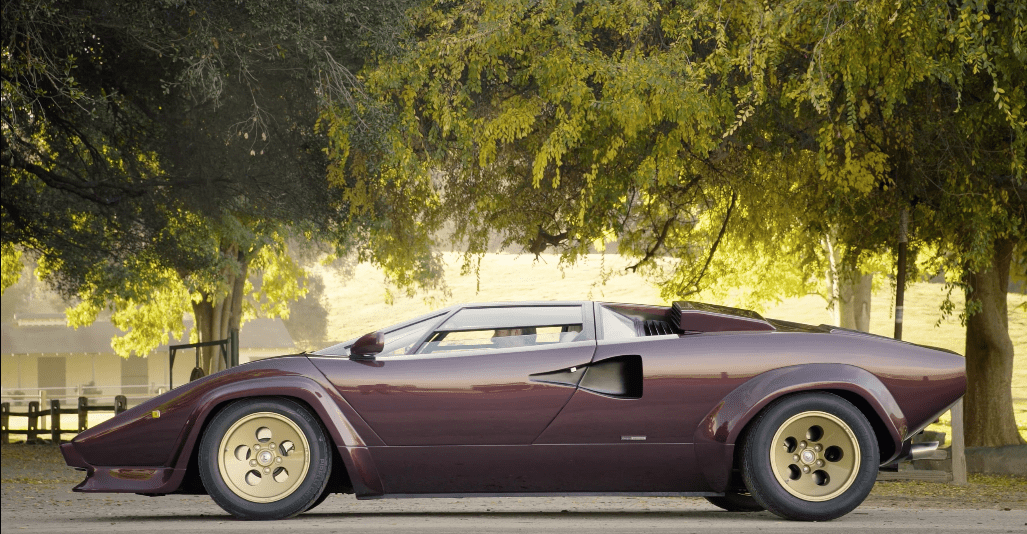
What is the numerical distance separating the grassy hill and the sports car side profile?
2683cm

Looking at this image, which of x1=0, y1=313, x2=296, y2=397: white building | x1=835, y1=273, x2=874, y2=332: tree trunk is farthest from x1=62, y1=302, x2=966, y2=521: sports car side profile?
x1=0, y1=313, x2=296, y2=397: white building

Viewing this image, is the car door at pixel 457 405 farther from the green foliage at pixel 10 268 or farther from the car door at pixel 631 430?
the green foliage at pixel 10 268

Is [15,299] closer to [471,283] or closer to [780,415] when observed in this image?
[471,283]

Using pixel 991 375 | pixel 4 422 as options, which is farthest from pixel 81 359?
pixel 991 375

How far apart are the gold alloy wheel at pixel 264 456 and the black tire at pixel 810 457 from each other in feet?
8.17

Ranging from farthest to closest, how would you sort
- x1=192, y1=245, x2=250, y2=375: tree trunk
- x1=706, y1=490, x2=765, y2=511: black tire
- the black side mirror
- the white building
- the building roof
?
the white building, the building roof, x1=192, y1=245, x2=250, y2=375: tree trunk, x1=706, y1=490, x2=765, y2=511: black tire, the black side mirror

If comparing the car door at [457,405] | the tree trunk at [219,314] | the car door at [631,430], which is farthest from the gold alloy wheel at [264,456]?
the tree trunk at [219,314]

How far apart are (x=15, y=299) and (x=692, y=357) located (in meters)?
65.2

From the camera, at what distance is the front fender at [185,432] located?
6176mm

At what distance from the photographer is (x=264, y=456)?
6188 mm

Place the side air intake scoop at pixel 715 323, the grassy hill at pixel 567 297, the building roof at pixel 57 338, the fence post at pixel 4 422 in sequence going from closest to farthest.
Answer: the side air intake scoop at pixel 715 323, the fence post at pixel 4 422, the building roof at pixel 57 338, the grassy hill at pixel 567 297

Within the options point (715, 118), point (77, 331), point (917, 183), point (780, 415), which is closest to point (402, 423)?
point (780, 415)

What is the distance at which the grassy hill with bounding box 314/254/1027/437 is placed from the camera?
55531 millimetres

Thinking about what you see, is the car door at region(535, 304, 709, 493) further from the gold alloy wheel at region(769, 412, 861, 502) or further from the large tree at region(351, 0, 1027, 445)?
the large tree at region(351, 0, 1027, 445)
